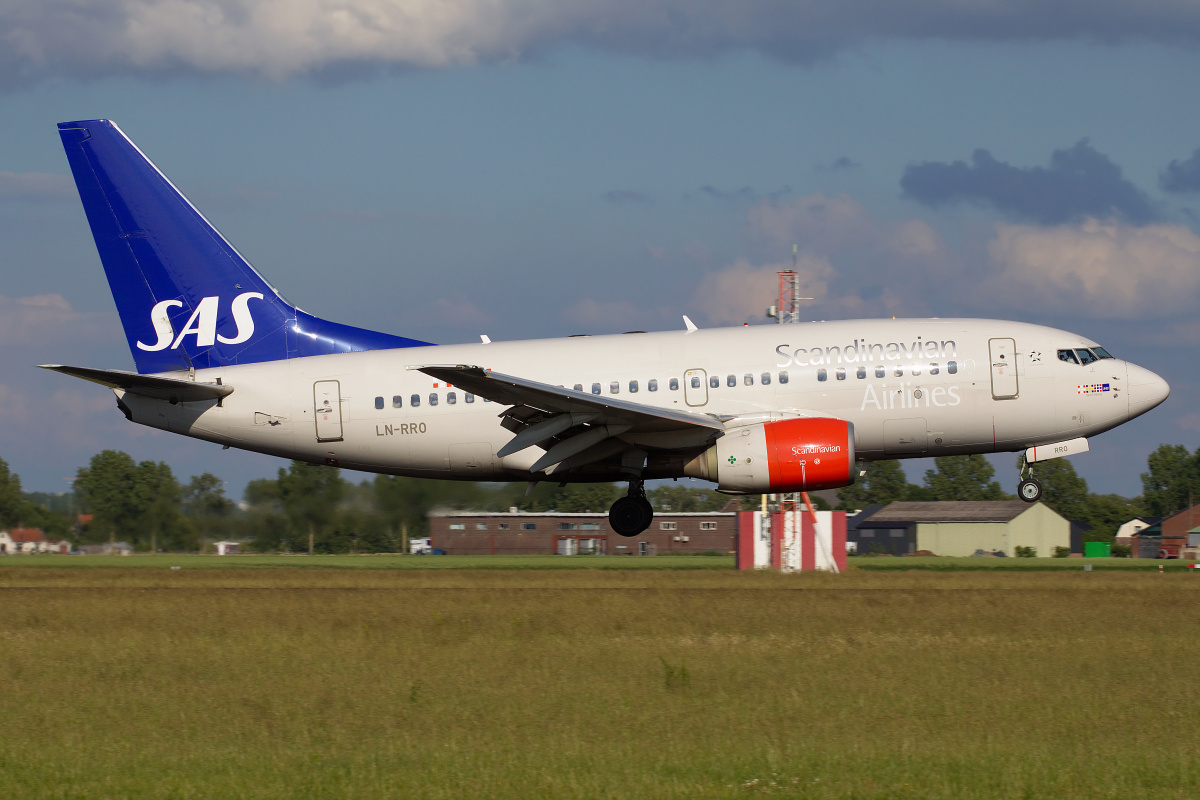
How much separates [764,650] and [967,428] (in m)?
10.2

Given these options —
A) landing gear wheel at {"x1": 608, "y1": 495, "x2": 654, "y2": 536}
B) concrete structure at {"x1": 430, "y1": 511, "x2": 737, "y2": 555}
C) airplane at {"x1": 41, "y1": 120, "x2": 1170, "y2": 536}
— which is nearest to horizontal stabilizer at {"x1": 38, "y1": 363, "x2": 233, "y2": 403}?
airplane at {"x1": 41, "y1": 120, "x2": 1170, "y2": 536}

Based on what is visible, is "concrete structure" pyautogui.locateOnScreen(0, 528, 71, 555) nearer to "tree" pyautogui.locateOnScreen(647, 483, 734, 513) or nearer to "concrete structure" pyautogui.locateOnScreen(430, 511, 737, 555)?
"concrete structure" pyautogui.locateOnScreen(430, 511, 737, 555)

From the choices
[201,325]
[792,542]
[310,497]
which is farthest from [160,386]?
[792,542]

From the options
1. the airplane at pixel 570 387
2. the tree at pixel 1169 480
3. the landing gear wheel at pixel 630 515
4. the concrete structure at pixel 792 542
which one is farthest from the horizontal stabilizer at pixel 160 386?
the tree at pixel 1169 480

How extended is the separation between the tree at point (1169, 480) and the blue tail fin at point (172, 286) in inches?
3339

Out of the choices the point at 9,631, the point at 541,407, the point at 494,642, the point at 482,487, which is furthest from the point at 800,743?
the point at 482,487

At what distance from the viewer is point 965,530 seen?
67.8 meters

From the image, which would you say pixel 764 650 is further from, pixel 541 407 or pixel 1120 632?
pixel 541 407

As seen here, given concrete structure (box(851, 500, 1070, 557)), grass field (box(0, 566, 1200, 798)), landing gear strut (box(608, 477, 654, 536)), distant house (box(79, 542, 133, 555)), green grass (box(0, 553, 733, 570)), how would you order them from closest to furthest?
grass field (box(0, 566, 1200, 798)) < landing gear strut (box(608, 477, 654, 536)) < green grass (box(0, 553, 733, 570)) < distant house (box(79, 542, 133, 555)) < concrete structure (box(851, 500, 1070, 557))

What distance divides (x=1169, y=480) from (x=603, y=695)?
110 m

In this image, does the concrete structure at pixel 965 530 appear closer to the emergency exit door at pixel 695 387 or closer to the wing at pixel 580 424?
the emergency exit door at pixel 695 387

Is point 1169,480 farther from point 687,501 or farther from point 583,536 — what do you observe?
point 583,536

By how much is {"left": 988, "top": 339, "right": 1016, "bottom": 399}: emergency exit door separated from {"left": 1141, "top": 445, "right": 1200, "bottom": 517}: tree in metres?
79.6

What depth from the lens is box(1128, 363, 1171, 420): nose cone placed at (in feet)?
74.2
